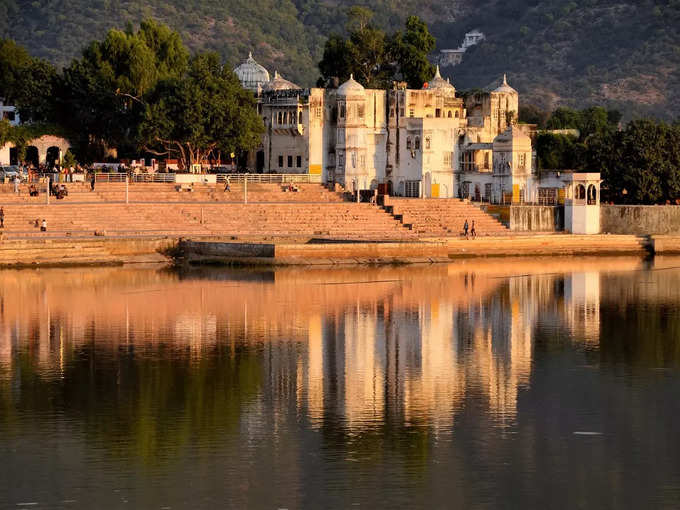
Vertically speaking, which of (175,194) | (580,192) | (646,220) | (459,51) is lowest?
(646,220)

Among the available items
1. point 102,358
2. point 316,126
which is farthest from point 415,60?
point 102,358

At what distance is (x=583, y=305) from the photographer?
50219 millimetres

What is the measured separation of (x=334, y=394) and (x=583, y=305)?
18.3 m

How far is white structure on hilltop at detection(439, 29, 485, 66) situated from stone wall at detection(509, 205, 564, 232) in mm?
116920

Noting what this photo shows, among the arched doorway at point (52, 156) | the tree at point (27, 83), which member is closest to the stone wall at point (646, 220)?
the arched doorway at point (52, 156)

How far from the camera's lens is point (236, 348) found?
40.0m

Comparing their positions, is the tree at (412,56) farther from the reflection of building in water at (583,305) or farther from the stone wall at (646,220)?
the reflection of building in water at (583,305)

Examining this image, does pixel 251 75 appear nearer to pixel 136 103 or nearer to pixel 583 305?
pixel 136 103

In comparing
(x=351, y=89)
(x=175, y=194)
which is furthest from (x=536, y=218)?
(x=175, y=194)

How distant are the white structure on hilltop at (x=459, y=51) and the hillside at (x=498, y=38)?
1.46m

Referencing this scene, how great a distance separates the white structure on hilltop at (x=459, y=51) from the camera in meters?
189

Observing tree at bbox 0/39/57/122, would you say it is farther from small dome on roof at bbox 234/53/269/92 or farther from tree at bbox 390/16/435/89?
tree at bbox 390/16/435/89

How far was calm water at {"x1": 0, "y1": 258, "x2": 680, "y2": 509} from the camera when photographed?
26234 millimetres

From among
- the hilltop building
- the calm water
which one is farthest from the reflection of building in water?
the hilltop building
